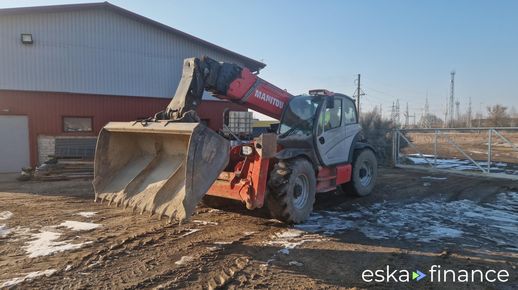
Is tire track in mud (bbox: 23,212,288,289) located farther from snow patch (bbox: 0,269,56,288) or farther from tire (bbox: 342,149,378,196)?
tire (bbox: 342,149,378,196)

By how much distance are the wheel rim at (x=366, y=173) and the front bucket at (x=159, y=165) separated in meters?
5.37

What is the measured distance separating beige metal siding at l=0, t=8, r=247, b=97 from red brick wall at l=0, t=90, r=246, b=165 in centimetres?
28

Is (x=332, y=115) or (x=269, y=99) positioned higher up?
(x=269, y=99)

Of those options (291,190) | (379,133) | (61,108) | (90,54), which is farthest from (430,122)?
(291,190)

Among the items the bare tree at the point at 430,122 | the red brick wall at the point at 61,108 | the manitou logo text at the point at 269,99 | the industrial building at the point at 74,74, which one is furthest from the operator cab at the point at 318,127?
the bare tree at the point at 430,122

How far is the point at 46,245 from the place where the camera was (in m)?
5.59

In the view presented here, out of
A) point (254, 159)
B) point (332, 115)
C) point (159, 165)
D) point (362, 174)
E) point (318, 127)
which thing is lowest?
point (362, 174)

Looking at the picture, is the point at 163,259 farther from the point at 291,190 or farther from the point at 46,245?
the point at 291,190

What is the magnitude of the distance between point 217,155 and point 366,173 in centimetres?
583

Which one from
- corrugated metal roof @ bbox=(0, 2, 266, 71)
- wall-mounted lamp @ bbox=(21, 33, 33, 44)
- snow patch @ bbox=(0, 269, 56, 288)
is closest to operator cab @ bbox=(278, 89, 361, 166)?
snow patch @ bbox=(0, 269, 56, 288)

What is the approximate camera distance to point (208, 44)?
1942 centimetres

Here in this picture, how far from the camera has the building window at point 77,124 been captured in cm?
1628

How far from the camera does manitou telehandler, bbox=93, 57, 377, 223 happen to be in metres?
5.21

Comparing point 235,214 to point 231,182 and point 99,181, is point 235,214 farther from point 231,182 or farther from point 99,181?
point 99,181
